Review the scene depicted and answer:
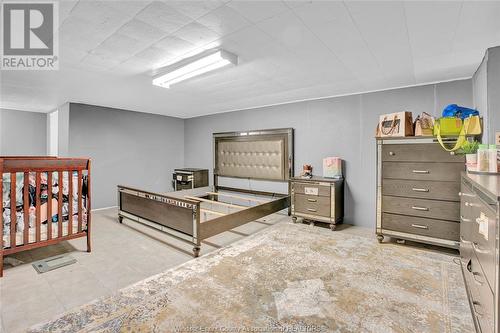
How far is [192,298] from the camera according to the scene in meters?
1.95

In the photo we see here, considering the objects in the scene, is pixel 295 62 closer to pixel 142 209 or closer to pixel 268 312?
pixel 268 312

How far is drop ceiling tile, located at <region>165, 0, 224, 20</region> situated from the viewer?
1.62m

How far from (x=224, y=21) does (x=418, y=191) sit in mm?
2825

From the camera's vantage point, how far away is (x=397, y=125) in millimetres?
3062

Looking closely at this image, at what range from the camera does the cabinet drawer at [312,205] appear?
3852mm

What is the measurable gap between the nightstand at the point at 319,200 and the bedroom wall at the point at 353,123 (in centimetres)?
31

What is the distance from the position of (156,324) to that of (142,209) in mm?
2222

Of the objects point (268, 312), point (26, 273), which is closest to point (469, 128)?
point (268, 312)

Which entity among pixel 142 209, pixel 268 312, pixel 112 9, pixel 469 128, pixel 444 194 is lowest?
pixel 268 312

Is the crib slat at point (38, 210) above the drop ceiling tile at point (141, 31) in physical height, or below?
below

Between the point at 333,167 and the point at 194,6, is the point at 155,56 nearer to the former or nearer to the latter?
the point at 194,6

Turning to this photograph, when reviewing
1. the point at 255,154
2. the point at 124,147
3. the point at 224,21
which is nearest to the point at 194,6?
the point at 224,21

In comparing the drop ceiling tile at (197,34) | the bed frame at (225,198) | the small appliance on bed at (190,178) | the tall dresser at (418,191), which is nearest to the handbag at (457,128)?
the tall dresser at (418,191)

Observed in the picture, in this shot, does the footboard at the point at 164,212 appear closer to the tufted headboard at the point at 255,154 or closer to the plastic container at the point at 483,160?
the tufted headboard at the point at 255,154
